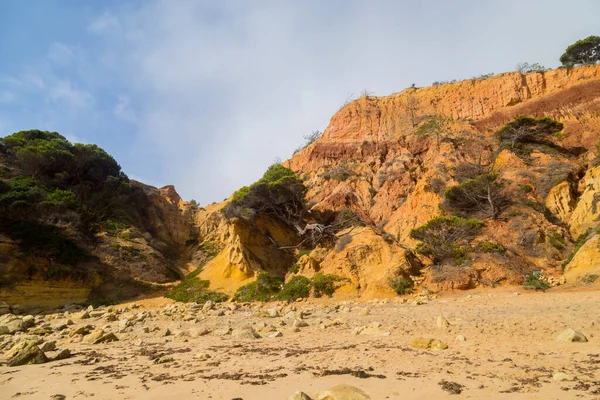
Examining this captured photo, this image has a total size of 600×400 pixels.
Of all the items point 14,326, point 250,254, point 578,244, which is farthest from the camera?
point 250,254

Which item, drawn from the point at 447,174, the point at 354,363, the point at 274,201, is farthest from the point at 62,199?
the point at 447,174

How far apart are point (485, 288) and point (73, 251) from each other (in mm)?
25430

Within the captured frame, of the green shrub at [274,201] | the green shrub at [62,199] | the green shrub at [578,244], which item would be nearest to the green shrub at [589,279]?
the green shrub at [578,244]

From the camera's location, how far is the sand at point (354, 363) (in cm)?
447

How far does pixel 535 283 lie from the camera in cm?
1420

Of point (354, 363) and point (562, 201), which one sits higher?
point (562, 201)

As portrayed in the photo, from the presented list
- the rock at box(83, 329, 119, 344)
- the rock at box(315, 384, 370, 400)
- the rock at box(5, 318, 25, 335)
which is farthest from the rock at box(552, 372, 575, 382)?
the rock at box(5, 318, 25, 335)

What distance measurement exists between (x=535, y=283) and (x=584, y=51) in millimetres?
36565

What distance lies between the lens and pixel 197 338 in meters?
9.27

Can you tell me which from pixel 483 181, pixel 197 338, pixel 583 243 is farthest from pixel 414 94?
pixel 197 338

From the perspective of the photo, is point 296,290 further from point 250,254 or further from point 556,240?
point 556,240

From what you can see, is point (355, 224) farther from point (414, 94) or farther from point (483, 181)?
point (414, 94)

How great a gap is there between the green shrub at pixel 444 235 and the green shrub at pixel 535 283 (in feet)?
11.7

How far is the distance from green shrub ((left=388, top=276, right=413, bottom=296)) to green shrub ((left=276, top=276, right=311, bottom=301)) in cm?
487
